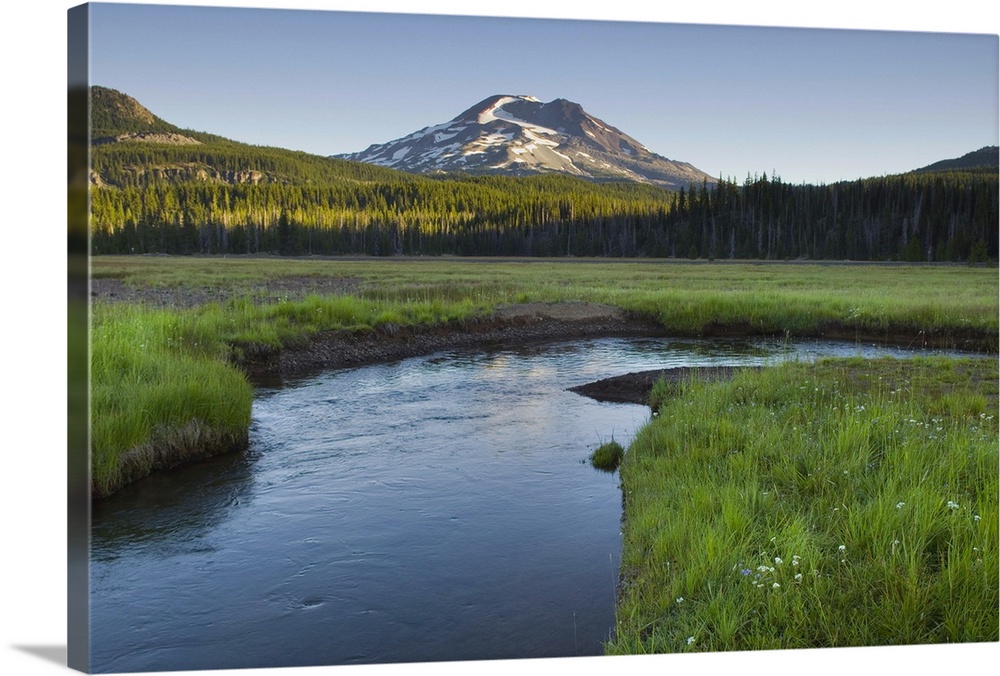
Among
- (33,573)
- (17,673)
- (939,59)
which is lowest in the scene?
(17,673)

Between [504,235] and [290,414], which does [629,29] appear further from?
[504,235]

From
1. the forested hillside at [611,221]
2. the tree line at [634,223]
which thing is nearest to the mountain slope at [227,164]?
the forested hillside at [611,221]

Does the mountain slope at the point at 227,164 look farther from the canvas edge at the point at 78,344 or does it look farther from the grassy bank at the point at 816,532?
the grassy bank at the point at 816,532

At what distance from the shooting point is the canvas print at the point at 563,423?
532 centimetres

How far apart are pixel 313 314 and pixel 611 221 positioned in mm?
9881

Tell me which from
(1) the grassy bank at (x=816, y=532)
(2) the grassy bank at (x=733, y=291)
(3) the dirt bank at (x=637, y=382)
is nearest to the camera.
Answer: (1) the grassy bank at (x=816, y=532)

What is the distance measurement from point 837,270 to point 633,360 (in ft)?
25.6

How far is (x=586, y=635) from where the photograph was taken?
18.8ft

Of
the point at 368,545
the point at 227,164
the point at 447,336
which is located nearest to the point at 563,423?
the point at 368,545

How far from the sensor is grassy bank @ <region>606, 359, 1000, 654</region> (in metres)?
5.00

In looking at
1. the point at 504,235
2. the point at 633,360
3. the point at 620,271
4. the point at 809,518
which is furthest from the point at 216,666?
the point at 620,271

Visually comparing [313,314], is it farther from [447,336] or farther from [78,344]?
[78,344]

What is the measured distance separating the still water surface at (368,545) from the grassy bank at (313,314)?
0.57m

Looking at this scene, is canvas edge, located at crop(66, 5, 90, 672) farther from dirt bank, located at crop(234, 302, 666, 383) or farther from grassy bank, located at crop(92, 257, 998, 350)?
dirt bank, located at crop(234, 302, 666, 383)
